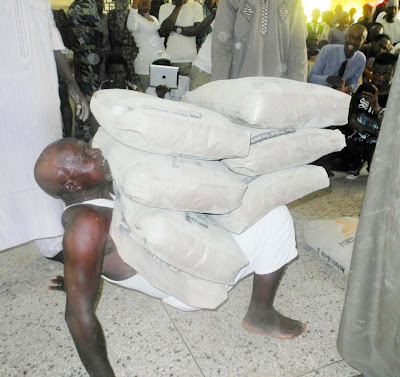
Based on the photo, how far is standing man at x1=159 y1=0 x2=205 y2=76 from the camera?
3.62 m

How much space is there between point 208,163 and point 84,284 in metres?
0.51

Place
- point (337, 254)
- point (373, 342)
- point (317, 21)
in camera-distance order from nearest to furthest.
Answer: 1. point (373, 342)
2. point (337, 254)
3. point (317, 21)

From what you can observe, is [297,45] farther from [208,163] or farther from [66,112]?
[66,112]

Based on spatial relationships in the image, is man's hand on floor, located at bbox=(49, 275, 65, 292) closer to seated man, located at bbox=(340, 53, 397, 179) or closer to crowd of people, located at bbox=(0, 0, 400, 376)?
crowd of people, located at bbox=(0, 0, 400, 376)

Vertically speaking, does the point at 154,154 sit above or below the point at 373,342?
above

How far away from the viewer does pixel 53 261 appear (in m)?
2.01

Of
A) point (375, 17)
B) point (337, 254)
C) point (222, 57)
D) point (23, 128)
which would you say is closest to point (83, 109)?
point (23, 128)

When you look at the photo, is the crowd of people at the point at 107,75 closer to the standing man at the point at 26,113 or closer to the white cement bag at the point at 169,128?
the standing man at the point at 26,113

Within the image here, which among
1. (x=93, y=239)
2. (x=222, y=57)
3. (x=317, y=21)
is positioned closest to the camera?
(x=93, y=239)

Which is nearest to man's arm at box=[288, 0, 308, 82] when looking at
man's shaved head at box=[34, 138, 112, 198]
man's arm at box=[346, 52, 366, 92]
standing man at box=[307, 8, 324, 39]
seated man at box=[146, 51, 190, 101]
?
man's arm at box=[346, 52, 366, 92]

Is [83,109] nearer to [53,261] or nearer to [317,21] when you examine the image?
[53,261]

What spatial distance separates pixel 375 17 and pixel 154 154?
6.79m

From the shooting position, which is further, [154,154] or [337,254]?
[337,254]

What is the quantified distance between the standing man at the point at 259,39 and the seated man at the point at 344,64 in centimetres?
101
